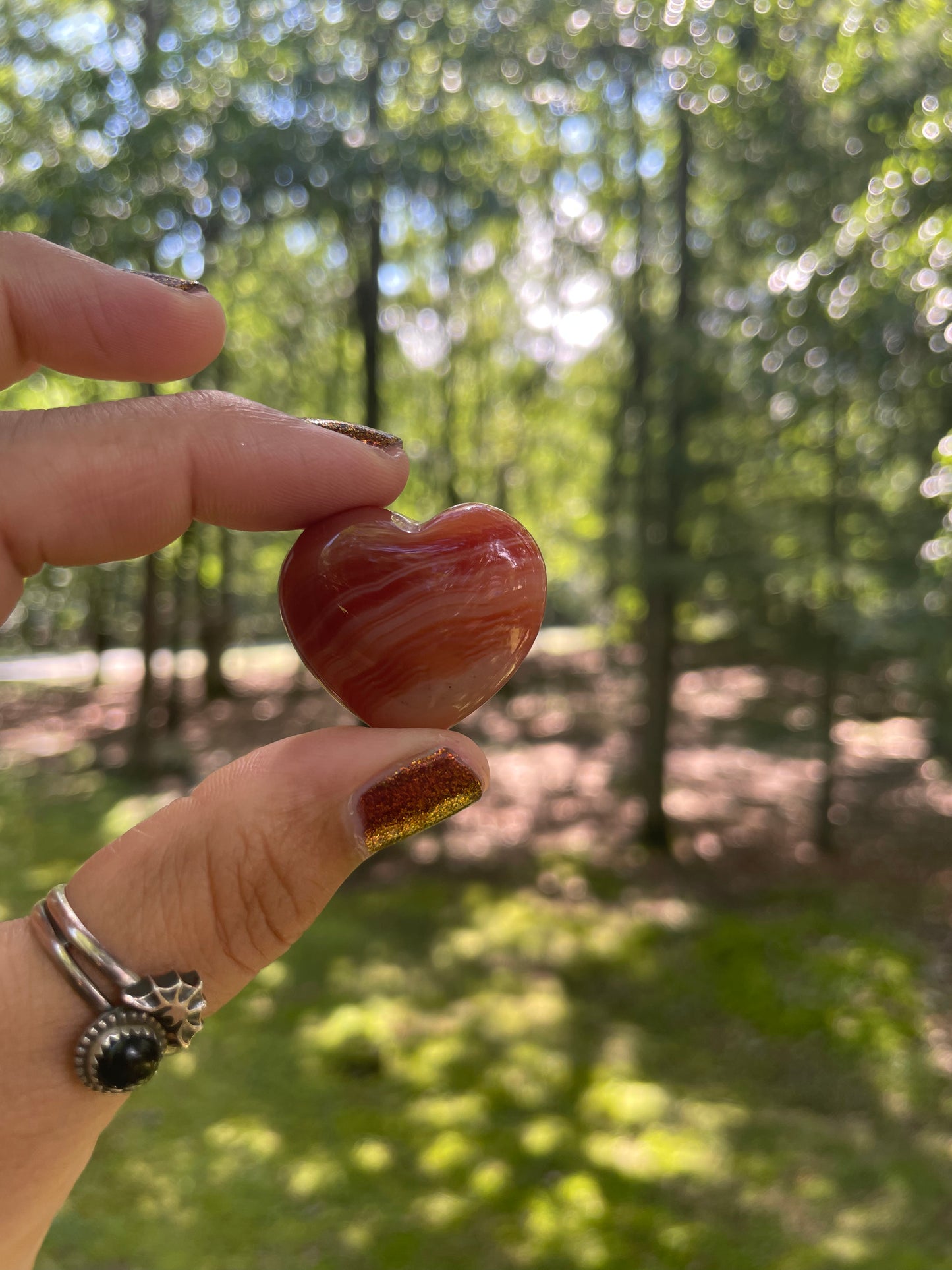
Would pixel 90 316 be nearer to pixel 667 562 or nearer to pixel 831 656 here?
pixel 667 562

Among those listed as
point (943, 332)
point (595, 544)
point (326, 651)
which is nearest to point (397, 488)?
point (326, 651)

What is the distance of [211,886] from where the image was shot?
4.88 ft

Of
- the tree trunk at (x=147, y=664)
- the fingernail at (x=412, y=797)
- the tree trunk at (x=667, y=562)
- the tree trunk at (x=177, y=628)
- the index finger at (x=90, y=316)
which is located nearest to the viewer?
the fingernail at (x=412, y=797)

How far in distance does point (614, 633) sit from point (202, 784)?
10576mm

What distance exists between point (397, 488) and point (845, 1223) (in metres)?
4.36

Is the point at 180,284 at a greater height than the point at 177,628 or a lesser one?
greater

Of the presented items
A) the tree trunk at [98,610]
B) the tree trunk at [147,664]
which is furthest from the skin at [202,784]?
the tree trunk at [147,664]

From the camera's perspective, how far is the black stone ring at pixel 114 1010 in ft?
4.39

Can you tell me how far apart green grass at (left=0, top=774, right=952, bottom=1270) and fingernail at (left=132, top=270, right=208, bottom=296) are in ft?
13.5

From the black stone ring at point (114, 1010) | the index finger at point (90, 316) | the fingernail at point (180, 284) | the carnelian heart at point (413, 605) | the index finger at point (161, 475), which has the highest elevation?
the fingernail at point (180, 284)

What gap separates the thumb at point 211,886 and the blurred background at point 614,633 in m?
2.20

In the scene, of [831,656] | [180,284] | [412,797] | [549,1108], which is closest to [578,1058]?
[549,1108]

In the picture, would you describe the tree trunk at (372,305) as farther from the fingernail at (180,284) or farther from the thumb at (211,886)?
the thumb at (211,886)

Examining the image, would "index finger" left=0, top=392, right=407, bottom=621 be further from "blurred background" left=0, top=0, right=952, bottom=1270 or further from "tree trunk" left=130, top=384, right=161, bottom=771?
"tree trunk" left=130, top=384, right=161, bottom=771
